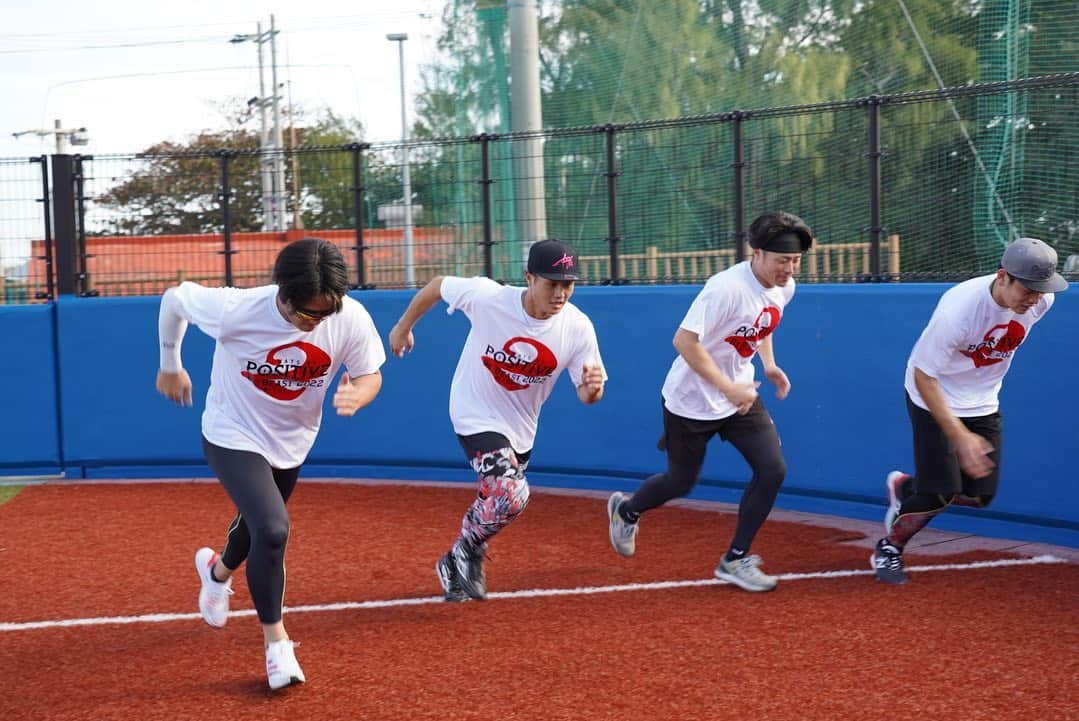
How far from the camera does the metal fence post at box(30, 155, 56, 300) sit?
38.3ft

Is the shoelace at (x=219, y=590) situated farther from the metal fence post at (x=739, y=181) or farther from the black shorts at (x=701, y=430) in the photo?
the metal fence post at (x=739, y=181)

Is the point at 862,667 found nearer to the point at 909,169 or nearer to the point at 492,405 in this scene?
the point at 492,405

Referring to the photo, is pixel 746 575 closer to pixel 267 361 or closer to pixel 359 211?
pixel 267 361

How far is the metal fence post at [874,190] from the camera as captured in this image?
9211 mm

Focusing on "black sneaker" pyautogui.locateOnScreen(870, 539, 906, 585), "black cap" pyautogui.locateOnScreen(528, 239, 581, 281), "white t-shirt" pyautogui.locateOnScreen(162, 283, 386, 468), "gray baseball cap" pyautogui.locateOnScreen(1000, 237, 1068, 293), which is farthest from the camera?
"black sneaker" pyautogui.locateOnScreen(870, 539, 906, 585)

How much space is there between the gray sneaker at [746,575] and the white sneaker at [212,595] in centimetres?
270

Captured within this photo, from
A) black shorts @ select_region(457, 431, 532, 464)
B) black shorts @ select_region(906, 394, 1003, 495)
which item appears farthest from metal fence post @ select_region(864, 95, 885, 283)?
black shorts @ select_region(457, 431, 532, 464)

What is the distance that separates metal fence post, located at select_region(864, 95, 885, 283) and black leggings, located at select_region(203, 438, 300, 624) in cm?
529

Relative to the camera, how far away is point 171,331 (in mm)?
5574

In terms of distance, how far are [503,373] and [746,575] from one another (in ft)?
5.71

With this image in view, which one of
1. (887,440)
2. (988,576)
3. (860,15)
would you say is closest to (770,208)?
(887,440)

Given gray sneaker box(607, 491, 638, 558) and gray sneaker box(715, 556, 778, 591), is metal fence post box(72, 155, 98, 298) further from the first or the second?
gray sneaker box(715, 556, 778, 591)

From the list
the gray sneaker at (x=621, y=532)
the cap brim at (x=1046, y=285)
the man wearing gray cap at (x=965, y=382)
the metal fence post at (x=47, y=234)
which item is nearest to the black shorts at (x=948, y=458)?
the man wearing gray cap at (x=965, y=382)

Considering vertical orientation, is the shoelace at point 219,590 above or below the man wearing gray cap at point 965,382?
below
